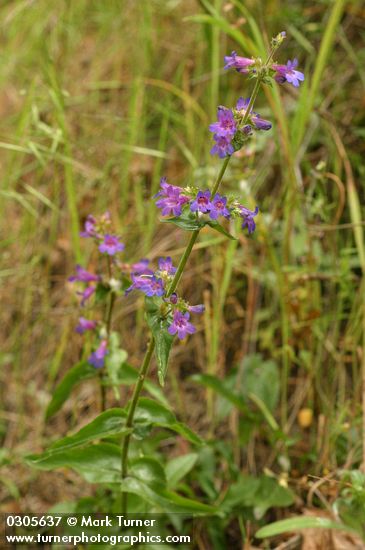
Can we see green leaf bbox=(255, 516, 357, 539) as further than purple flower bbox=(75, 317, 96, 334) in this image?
No

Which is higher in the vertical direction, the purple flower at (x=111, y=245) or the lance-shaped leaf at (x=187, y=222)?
the purple flower at (x=111, y=245)

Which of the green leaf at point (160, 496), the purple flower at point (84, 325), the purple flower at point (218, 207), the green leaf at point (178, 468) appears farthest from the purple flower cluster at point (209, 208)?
the green leaf at point (178, 468)

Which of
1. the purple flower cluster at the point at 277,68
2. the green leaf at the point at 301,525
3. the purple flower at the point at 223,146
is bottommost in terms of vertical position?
the green leaf at the point at 301,525

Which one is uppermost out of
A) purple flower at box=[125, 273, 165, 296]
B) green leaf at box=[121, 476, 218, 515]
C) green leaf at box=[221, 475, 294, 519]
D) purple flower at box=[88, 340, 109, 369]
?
purple flower at box=[88, 340, 109, 369]

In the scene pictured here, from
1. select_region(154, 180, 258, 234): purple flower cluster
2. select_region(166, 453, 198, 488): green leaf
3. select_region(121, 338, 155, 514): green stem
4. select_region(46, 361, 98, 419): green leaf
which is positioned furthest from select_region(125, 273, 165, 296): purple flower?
select_region(166, 453, 198, 488): green leaf

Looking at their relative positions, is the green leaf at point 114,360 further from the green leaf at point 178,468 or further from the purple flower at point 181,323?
the purple flower at point 181,323

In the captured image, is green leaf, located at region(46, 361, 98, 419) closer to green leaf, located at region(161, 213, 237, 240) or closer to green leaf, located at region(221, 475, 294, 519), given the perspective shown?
green leaf, located at region(221, 475, 294, 519)
